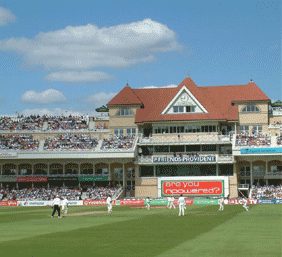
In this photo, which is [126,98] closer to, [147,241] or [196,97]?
[196,97]

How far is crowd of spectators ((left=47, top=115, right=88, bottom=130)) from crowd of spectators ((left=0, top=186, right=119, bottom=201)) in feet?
40.4

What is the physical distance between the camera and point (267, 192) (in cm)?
6675

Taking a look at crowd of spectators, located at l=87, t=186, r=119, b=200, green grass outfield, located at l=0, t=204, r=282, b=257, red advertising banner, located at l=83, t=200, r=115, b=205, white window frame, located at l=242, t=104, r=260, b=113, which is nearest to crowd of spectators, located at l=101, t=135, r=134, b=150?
crowd of spectators, located at l=87, t=186, r=119, b=200

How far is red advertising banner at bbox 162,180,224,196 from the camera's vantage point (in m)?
71.5

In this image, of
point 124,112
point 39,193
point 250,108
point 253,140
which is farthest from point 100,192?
point 250,108

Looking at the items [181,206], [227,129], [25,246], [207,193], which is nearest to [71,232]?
[25,246]

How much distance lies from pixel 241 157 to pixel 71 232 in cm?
5004

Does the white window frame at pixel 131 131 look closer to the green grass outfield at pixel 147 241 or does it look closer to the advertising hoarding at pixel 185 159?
the advertising hoarding at pixel 185 159

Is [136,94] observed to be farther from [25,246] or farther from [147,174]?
[25,246]

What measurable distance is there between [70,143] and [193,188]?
1969 centimetres

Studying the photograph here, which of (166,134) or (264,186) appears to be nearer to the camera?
(264,186)

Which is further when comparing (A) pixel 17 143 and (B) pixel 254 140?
(A) pixel 17 143

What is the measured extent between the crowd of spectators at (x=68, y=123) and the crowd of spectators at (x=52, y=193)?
12.3 meters

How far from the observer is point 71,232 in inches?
1018
